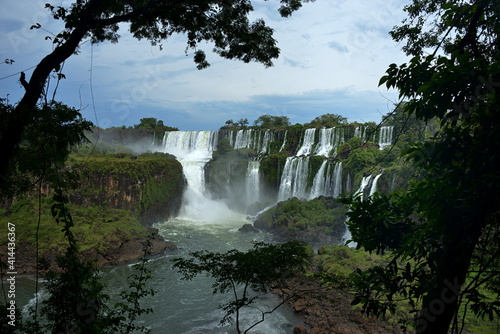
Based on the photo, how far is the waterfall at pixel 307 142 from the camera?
32.3 meters

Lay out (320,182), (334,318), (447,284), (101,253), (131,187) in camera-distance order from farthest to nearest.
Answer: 1. (320,182)
2. (131,187)
3. (101,253)
4. (334,318)
5. (447,284)

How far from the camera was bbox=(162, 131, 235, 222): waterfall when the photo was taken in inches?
1099

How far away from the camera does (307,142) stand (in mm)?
32750

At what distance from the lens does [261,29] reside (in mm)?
5207

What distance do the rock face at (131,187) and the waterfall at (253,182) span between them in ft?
23.6

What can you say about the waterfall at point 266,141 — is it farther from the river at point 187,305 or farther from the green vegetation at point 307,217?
the river at point 187,305

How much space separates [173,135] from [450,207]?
38.6 metres

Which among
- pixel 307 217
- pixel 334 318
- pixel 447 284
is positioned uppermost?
pixel 447 284

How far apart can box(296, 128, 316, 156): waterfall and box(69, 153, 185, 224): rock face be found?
13.7 meters

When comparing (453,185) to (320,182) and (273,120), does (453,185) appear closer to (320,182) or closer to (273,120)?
(320,182)

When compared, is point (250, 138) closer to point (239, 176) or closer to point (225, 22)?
point (239, 176)

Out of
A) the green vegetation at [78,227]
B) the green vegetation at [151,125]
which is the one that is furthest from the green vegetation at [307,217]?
the green vegetation at [151,125]

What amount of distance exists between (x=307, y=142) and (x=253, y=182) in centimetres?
782

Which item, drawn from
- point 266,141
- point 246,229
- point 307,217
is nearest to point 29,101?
point 246,229
